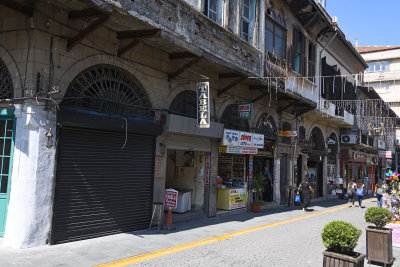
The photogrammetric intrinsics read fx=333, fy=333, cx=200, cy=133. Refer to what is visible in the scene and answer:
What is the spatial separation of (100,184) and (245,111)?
6.89 m

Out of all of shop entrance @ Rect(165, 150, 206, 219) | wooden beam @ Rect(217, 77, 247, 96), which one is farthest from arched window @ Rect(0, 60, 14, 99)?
wooden beam @ Rect(217, 77, 247, 96)

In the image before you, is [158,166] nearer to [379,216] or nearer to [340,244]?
[340,244]

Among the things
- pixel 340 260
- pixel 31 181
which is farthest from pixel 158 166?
pixel 340 260

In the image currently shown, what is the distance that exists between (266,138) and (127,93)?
8299mm

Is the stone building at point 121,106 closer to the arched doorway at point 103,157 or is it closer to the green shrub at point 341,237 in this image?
the arched doorway at point 103,157

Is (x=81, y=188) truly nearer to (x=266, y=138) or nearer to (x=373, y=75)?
(x=266, y=138)

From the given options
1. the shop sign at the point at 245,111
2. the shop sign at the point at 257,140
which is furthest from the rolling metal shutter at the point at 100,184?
the shop sign at the point at 257,140

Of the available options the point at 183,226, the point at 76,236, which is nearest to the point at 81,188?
the point at 76,236

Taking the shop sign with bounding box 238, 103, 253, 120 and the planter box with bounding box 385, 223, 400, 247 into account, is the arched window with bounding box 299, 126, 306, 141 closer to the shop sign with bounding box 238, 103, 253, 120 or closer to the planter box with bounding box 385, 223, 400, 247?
the shop sign with bounding box 238, 103, 253, 120

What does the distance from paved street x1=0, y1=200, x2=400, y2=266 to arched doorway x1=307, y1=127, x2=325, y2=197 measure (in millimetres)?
9421

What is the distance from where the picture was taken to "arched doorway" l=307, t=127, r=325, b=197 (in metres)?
20.7

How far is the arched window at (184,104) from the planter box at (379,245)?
21.0 ft

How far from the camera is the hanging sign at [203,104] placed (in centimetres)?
1024

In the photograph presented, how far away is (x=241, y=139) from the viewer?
13.1 meters
